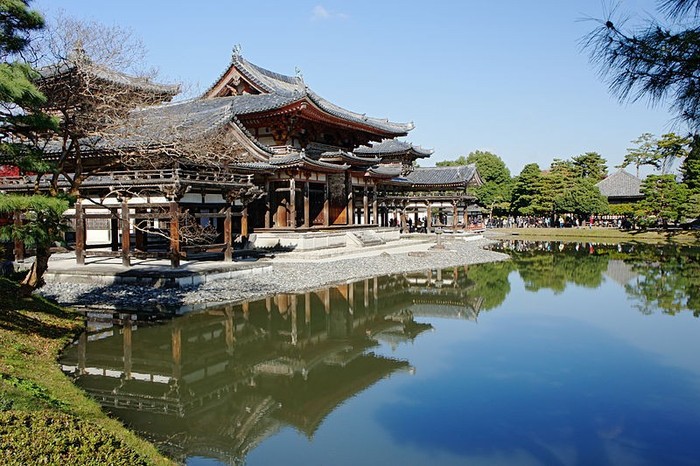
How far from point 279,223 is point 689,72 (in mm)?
23704

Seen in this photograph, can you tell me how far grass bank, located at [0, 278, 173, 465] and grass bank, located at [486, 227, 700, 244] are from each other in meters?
46.9

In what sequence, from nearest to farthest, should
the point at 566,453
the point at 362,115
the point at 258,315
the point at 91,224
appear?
the point at 566,453
the point at 258,315
the point at 91,224
the point at 362,115

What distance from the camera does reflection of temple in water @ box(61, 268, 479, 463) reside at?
7.45 meters

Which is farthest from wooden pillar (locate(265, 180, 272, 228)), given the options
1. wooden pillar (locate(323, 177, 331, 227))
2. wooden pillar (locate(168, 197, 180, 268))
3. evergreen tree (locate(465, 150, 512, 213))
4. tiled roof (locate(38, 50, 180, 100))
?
evergreen tree (locate(465, 150, 512, 213))

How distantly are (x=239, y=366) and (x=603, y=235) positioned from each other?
157ft

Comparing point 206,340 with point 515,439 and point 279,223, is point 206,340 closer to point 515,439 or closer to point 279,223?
point 515,439

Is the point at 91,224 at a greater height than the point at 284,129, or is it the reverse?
the point at 284,129

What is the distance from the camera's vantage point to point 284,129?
90.1 ft

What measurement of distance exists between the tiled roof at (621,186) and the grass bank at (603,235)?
8176mm

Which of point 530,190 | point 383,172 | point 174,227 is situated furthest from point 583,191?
point 174,227

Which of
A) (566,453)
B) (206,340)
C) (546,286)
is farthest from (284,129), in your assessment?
(566,453)

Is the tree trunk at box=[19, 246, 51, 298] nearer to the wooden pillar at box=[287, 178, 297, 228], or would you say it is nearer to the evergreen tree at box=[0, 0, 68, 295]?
the evergreen tree at box=[0, 0, 68, 295]

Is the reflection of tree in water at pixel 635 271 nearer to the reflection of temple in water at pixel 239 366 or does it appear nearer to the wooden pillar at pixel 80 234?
the reflection of temple in water at pixel 239 366

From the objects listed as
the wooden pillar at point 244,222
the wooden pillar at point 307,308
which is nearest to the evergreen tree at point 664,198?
the wooden pillar at point 244,222
